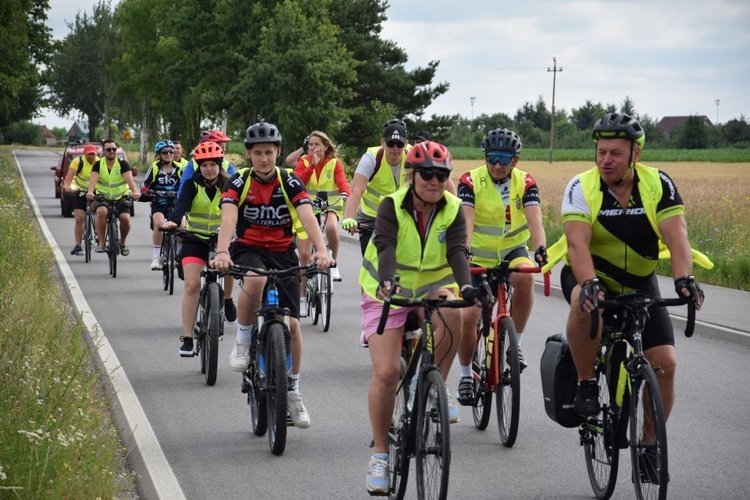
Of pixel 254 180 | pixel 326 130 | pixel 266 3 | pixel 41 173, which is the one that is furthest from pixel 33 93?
pixel 254 180

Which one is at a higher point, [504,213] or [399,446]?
[504,213]

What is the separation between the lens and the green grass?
5.24 metres

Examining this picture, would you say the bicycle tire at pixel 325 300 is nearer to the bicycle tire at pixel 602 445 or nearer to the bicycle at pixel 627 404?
the bicycle tire at pixel 602 445

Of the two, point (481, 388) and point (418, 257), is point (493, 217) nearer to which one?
point (481, 388)

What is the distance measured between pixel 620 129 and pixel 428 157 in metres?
0.95

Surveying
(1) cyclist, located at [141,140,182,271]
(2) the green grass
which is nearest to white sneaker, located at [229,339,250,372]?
(2) the green grass

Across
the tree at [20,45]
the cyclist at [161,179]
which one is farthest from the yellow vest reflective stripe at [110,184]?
the tree at [20,45]

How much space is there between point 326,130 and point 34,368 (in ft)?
125

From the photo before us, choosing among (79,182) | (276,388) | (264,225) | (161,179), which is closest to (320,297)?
(161,179)

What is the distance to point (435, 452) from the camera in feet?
17.1

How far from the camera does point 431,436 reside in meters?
5.30

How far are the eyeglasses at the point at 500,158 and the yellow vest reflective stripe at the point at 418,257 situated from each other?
1.88 metres

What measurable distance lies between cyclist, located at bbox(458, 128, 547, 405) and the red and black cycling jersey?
3.86 feet

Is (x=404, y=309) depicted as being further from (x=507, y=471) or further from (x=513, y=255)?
(x=513, y=255)
